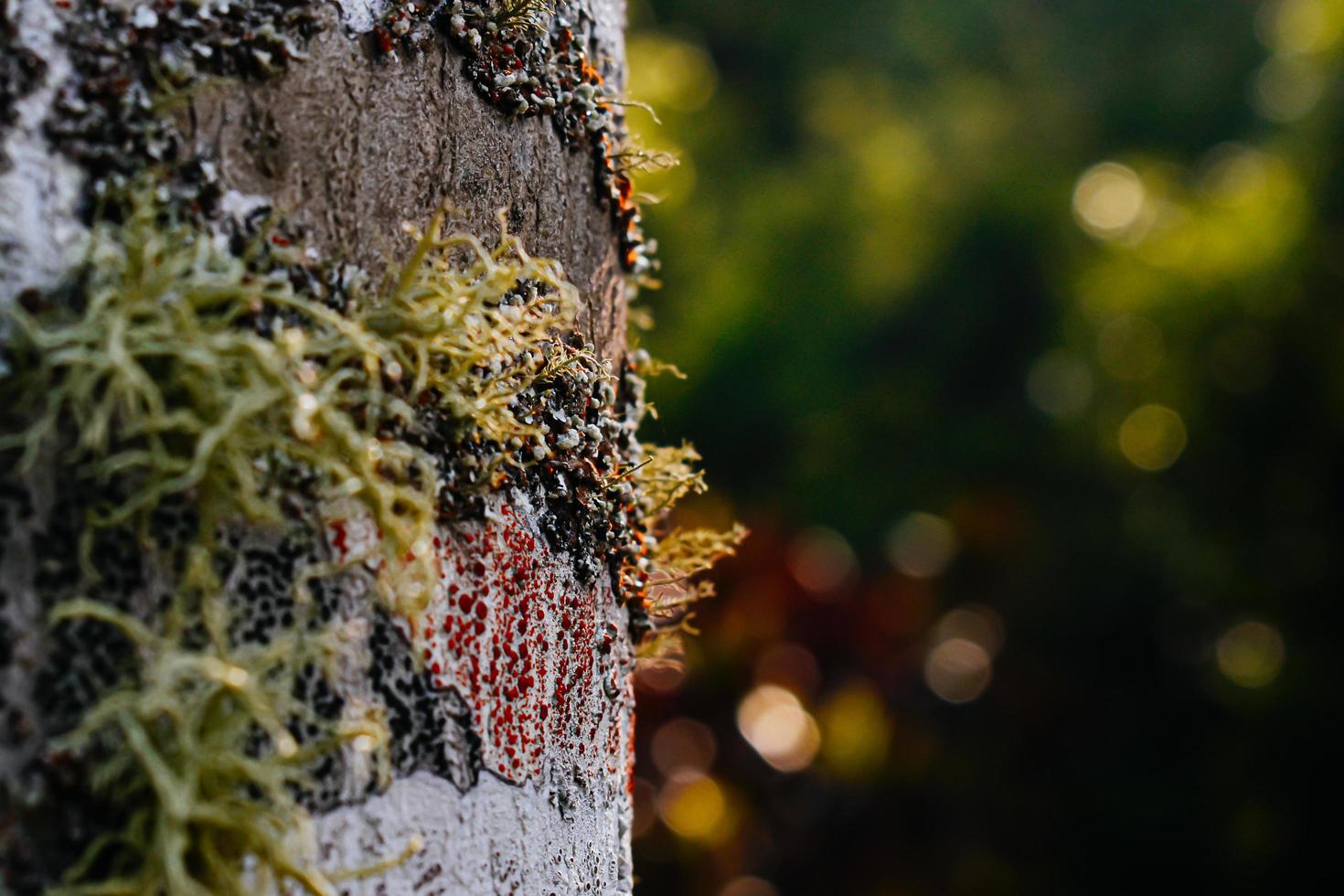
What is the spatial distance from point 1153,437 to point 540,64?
3581 mm

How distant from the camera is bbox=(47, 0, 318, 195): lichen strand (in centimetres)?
36

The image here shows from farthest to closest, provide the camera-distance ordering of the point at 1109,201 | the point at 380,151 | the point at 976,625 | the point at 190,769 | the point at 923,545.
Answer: the point at 976,625 → the point at 923,545 → the point at 1109,201 → the point at 380,151 → the point at 190,769

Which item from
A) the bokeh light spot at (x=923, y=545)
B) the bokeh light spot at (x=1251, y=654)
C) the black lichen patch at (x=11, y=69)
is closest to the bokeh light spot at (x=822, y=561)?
the bokeh light spot at (x=923, y=545)

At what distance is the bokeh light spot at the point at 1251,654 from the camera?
11.4 ft

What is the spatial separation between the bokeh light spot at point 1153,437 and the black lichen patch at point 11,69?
3745 mm

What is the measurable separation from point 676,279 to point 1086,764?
206cm

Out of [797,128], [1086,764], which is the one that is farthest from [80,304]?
[797,128]

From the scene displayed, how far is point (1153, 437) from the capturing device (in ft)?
12.2

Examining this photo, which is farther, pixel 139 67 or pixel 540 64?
pixel 540 64

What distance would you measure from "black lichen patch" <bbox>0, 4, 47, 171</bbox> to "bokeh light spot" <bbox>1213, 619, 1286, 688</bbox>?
146 inches

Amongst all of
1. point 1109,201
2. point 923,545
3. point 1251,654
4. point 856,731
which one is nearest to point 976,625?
point 923,545

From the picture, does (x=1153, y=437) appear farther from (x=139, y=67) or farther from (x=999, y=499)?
(x=139, y=67)

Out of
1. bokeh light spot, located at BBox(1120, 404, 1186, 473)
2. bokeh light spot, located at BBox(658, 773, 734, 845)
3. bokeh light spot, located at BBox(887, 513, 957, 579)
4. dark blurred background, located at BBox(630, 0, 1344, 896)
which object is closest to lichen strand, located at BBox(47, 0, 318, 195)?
dark blurred background, located at BBox(630, 0, 1344, 896)

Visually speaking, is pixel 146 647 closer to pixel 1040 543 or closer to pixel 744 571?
pixel 744 571
